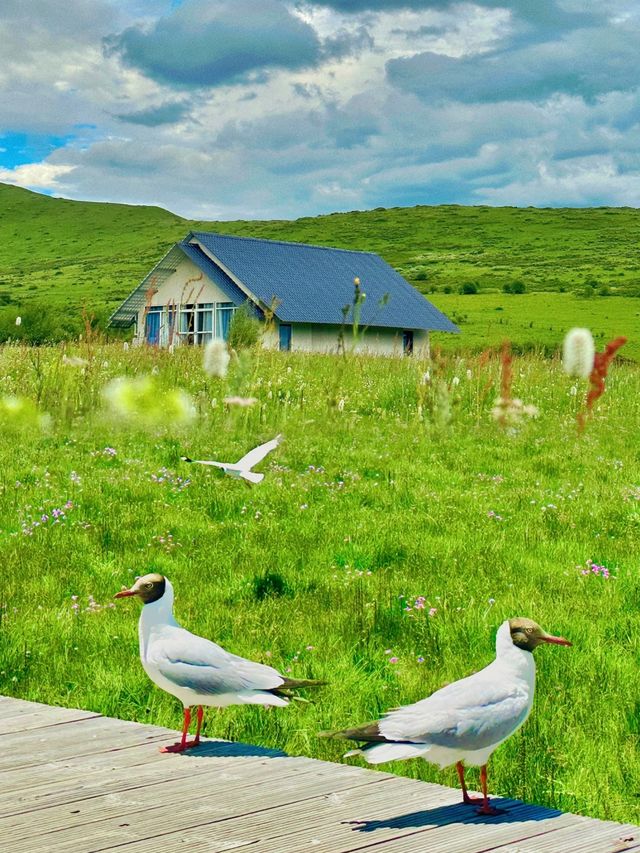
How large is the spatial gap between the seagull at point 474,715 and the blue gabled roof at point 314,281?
46.0 meters

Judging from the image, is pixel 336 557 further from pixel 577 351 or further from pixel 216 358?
A: pixel 577 351

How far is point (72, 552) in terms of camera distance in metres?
9.25

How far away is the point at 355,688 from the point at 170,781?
8.04ft

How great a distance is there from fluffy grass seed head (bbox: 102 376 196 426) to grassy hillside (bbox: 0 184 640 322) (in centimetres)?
6837

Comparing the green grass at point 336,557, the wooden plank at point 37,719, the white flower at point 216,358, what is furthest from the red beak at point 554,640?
the white flower at point 216,358

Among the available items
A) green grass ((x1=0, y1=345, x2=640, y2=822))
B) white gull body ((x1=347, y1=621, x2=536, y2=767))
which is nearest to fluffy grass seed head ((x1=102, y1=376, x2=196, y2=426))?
green grass ((x1=0, y1=345, x2=640, y2=822))

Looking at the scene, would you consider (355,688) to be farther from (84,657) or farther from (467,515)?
(467,515)

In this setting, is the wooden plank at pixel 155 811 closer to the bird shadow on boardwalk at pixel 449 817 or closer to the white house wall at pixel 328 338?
the bird shadow on boardwalk at pixel 449 817

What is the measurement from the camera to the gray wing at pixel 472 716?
2.88 metres

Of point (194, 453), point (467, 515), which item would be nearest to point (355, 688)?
point (467, 515)

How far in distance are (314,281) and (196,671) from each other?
5535 cm

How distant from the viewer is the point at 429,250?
148 meters

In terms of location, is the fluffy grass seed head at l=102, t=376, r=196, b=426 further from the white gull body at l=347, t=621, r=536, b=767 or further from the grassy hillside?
the grassy hillside

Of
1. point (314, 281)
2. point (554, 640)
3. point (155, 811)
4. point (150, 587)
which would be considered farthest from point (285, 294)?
point (554, 640)
